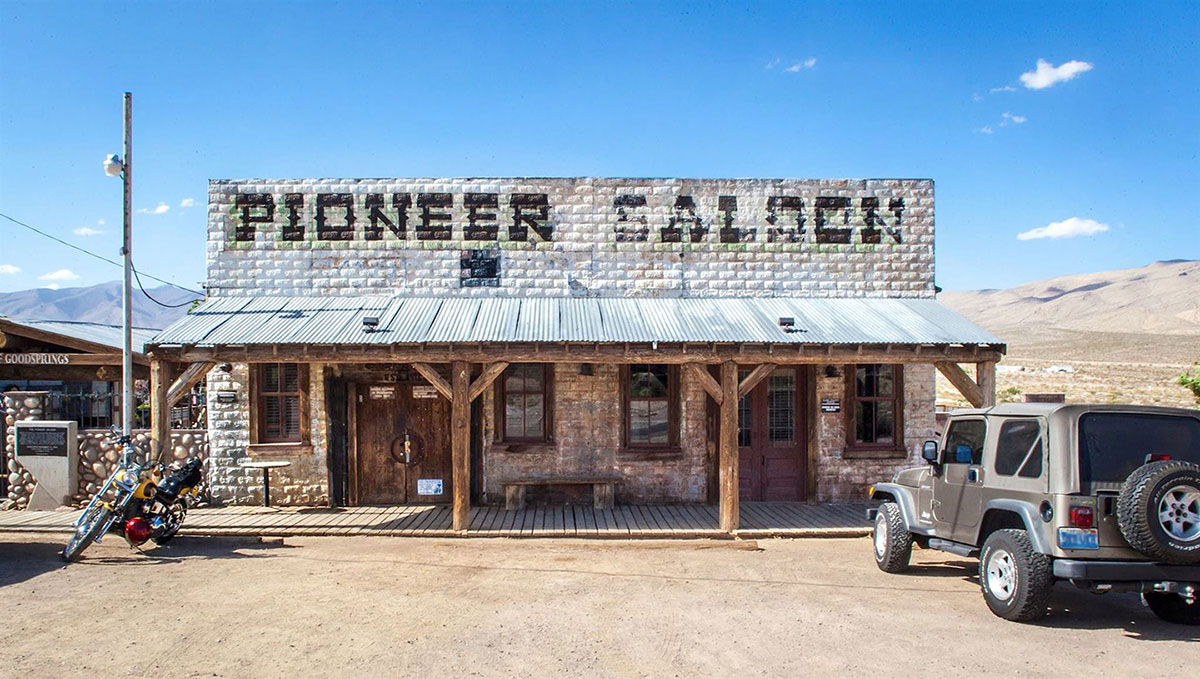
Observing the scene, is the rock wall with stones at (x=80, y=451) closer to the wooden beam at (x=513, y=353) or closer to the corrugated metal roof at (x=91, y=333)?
the corrugated metal roof at (x=91, y=333)

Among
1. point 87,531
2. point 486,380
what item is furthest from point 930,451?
point 87,531

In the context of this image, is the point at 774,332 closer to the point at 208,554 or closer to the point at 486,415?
the point at 486,415

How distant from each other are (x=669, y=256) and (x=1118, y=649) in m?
8.24

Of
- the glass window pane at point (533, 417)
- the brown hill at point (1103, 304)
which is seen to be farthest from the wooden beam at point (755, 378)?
the brown hill at point (1103, 304)

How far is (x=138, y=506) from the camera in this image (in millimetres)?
9570

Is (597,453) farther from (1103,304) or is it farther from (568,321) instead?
(1103,304)

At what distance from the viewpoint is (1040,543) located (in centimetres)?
625

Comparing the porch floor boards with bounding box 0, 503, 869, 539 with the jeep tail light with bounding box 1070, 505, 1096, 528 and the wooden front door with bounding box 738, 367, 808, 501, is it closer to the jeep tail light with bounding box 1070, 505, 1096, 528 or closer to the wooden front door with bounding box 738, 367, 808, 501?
the wooden front door with bounding box 738, 367, 808, 501

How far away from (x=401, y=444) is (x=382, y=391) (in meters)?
0.92

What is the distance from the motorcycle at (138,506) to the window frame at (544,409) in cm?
434

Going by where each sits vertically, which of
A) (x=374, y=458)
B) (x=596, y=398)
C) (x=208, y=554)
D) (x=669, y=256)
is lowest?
(x=208, y=554)

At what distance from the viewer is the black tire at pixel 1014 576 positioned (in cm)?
632

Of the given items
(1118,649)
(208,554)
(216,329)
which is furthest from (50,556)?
(1118,649)

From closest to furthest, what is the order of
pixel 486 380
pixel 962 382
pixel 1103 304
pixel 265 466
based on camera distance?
1. pixel 486 380
2. pixel 962 382
3. pixel 265 466
4. pixel 1103 304
